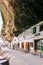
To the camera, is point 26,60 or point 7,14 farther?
point 7,14

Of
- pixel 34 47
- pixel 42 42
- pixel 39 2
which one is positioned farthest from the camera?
pixel 34 47

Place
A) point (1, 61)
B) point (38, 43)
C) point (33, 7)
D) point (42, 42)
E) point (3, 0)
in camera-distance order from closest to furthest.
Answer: point (1, 61) → point (33, 7) → point (3, 0) → point (42, 42) → point (38, 43)

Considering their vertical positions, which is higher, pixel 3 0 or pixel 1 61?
pixel 3 0

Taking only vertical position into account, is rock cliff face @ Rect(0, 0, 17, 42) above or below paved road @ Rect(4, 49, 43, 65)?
above

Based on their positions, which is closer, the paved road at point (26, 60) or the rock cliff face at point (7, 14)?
the paved road at point (26, 60)

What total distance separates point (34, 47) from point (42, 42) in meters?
2.77

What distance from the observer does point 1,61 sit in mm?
3562

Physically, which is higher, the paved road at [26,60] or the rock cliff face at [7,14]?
the rock cliff face at [7,14]

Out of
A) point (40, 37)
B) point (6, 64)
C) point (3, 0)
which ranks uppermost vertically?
point (3, 0)

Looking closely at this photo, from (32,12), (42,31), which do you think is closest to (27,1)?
(32,12)

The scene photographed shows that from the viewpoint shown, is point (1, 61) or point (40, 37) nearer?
point (1, 61)

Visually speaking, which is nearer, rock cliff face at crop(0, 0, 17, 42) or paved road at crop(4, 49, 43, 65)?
paved road at crop(4, 49, 43, 65)

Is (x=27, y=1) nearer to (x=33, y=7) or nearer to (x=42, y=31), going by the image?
(x=33, y=7)

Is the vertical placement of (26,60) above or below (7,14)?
below
